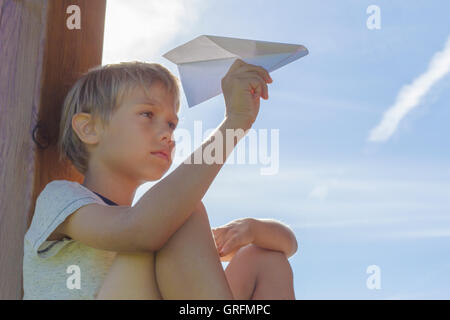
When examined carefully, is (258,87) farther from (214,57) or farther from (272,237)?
(272,237)

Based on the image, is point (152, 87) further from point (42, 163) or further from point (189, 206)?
point (189, 206)

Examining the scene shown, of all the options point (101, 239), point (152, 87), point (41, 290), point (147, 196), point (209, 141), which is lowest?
point (41, 290)

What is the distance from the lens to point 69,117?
177 cm

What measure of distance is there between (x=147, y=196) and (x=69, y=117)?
53cm

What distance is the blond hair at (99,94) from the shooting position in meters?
1.74

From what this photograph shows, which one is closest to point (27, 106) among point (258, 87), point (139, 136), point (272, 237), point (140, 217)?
point (139, 136)

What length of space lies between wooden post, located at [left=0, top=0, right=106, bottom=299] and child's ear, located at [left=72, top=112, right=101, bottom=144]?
61 millimetres

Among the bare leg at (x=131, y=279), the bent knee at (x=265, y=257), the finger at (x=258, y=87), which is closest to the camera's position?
the bare leg at (x=131, y=279)

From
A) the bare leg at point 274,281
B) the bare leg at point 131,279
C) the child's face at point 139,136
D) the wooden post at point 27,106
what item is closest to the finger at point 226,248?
the bare leg at point 274,281

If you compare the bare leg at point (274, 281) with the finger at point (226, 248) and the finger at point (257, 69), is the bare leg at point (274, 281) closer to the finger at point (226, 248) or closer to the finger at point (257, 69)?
the finger at point (226, 248)
